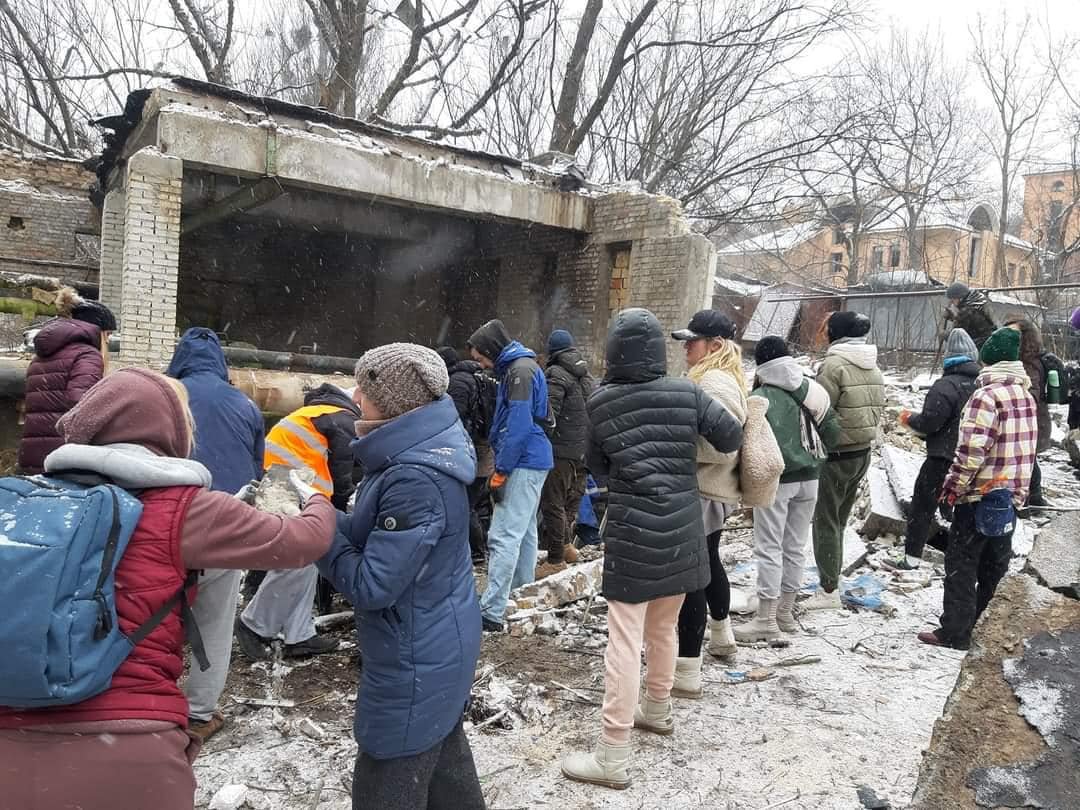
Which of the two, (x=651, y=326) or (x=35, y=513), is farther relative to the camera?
(x=651, y=326)

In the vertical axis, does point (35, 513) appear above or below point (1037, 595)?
above

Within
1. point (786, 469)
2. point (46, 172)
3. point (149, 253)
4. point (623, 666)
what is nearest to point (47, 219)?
point (46, 172)

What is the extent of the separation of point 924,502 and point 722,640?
8.65ft

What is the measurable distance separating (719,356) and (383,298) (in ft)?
40.8

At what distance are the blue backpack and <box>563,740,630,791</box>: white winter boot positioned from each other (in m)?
1.98

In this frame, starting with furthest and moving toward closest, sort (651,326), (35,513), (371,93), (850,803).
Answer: (371,93), (651,326), (850,803), (35,513)

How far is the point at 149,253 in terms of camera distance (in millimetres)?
8266

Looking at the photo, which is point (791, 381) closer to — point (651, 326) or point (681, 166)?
point (651, 326)

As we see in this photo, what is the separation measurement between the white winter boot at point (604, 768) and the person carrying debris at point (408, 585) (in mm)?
925

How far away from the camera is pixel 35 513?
140cm

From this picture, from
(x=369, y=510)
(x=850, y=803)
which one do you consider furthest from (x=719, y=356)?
(x=369, y=510)

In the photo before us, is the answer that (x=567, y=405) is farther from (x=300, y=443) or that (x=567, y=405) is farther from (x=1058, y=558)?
(x=1058, y=558)

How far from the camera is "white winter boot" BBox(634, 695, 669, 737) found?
324 cm

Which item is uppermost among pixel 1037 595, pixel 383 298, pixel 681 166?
pixel 681 166
